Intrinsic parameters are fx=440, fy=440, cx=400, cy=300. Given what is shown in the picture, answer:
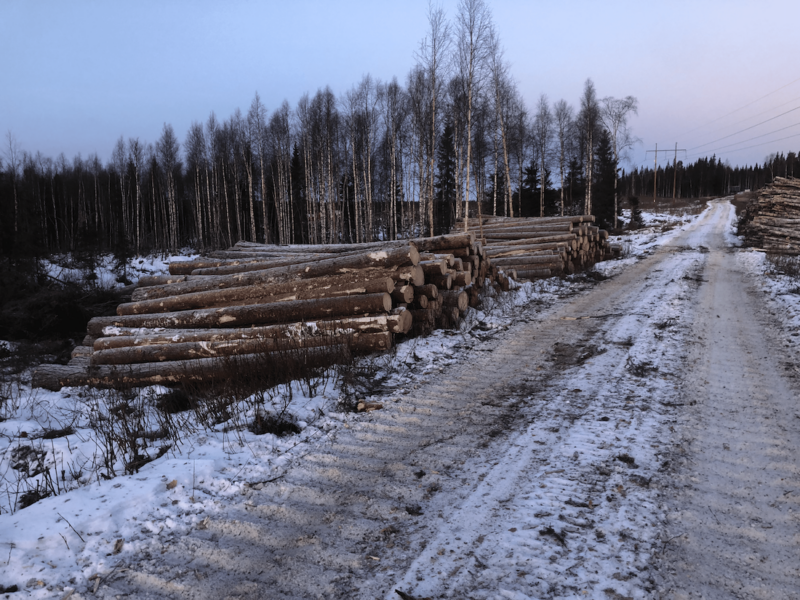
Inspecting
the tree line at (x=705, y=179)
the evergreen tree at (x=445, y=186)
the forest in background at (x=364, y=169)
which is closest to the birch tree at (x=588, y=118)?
the forest in background at (x=364, y=169)

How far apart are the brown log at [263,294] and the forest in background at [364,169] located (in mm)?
15466

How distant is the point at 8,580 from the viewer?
237cm

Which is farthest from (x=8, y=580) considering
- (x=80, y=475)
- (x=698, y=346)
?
(x=698, y=346)

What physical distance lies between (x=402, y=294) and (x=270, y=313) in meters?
2.28

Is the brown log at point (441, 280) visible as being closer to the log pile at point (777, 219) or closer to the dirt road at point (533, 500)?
the dirt road at point (533, 500)

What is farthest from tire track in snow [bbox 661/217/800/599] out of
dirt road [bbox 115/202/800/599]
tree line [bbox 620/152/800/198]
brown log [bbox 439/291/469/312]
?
tree line [bbox 620/152/800/198]

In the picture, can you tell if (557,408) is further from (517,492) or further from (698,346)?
(698,346)

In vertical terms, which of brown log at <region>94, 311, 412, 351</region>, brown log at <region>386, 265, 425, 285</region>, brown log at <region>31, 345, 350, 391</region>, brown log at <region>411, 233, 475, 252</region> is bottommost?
brown log at <region>31, 345, 350, 391</region>

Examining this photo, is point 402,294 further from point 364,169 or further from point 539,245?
point 364,169

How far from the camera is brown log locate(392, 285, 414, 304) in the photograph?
746 cm

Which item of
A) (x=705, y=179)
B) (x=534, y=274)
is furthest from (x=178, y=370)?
(x=705, y=179)

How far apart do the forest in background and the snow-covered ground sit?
17.8 meters

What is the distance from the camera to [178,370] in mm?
7020

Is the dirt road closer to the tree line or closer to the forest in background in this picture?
the forest in background
